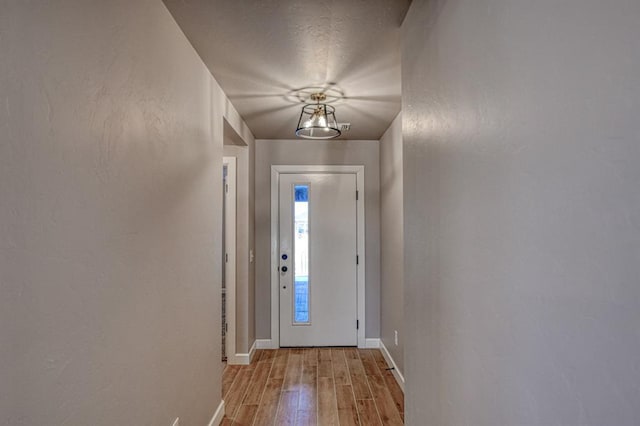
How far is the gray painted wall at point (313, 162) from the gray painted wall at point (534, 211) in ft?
9.30

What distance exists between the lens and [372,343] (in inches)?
168

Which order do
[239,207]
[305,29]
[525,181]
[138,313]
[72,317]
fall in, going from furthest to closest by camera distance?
[239,207], [305,29], [138,313], [72,317], [525,181]

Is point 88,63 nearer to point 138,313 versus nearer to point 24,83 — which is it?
point 24,83

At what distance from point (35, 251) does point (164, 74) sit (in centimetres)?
107

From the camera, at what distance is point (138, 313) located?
4.90 ft

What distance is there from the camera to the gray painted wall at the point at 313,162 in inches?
168

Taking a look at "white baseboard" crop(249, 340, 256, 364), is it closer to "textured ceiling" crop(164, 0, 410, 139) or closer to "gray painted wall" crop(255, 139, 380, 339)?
"gray painted wall" crop(255, 139, 380, 339)

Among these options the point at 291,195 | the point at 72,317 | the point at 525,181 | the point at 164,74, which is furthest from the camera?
the point at 291,195

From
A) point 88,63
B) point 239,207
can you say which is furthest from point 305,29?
point 239,207

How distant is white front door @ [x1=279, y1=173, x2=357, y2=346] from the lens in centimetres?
Result: 431

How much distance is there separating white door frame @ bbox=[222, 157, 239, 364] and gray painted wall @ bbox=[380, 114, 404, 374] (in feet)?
4.99

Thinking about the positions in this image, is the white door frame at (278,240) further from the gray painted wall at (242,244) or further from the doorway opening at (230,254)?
the doorway opening at (230,254)

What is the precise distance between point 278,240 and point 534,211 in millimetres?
3629

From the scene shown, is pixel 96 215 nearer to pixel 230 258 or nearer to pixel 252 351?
pixel 230 258
